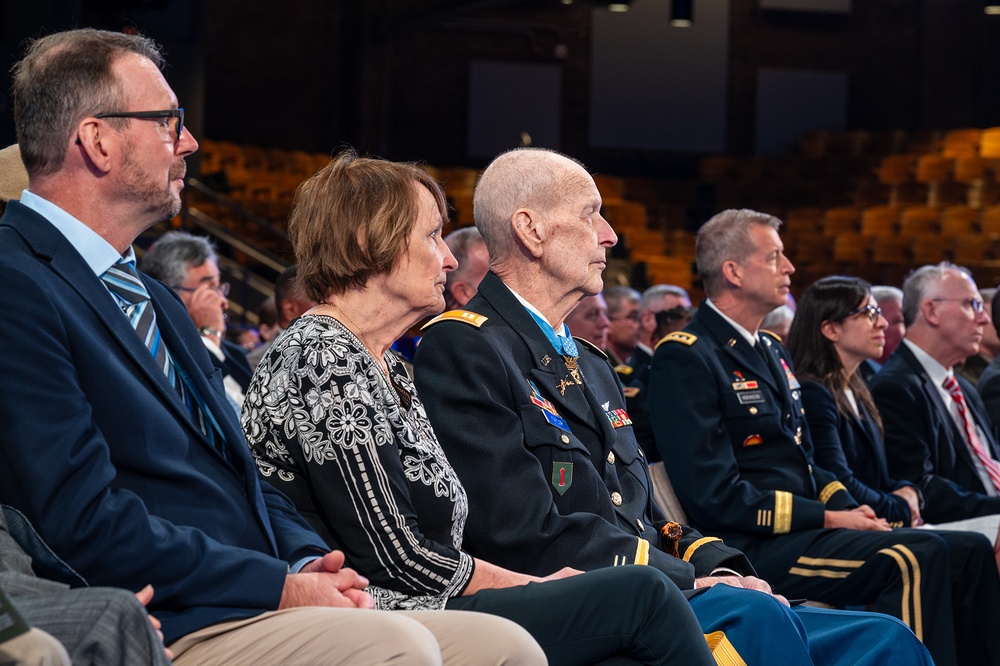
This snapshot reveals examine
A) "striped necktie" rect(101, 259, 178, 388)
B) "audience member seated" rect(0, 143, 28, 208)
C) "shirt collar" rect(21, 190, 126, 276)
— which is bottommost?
"striped necktie" rect(101, 259, 178, 388)

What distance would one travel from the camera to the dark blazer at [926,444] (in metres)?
4.19

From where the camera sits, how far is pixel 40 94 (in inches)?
73.2

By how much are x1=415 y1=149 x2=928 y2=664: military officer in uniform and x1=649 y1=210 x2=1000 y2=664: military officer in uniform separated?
57 cm

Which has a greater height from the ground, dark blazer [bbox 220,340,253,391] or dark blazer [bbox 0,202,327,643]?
dark blazer [bbox 0,202,327,643]

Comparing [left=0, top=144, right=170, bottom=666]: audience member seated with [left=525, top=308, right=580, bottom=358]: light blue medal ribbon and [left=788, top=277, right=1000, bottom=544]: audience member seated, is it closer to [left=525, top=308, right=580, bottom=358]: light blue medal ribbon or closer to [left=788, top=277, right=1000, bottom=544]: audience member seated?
[left=525, top=308, right=580, bottom=358]: light blue medal ribbon

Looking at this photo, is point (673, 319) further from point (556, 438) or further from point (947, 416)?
point (556, 438)

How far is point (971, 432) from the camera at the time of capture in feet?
14.5

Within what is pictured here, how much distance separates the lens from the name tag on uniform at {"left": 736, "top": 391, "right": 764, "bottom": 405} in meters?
3.56

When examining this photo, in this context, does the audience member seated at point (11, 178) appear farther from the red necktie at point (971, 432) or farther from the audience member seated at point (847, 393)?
the red necktie at point (971, 432)

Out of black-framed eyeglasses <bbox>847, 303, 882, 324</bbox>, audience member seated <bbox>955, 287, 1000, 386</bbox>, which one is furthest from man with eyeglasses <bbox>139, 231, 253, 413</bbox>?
audience member seated <bbox>955, 287, 1000, 386</bbox>

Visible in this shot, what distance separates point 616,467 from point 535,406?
33 centimetres

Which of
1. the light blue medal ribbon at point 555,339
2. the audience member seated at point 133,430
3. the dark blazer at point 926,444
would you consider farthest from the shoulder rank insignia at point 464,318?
the dark blazer at point 926,444

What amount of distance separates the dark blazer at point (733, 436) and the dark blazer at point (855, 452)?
0.18 m

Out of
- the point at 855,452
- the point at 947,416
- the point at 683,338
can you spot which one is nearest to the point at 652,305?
the point at 947,416
